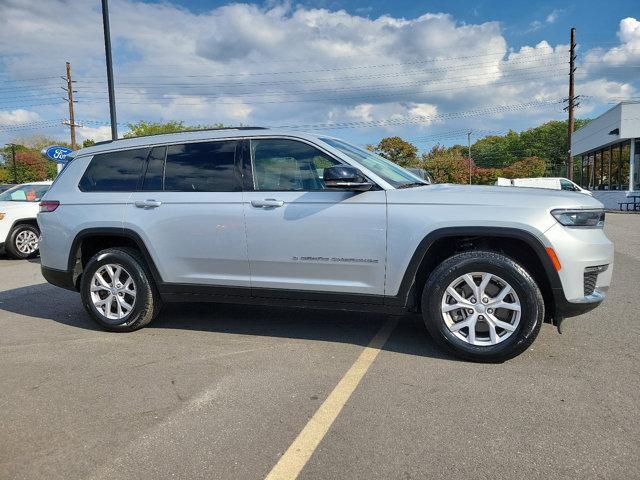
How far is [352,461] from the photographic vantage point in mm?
2566

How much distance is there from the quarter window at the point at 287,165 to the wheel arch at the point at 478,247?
1.00 m

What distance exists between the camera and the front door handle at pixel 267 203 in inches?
166

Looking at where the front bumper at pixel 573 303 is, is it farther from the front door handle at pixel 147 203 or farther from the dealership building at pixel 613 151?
the dealership building at pixel 613 151

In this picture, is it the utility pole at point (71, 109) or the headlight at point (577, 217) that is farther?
the utility pole at point (71, 109)

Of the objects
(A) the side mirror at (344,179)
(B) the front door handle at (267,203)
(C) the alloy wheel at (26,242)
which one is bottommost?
(C) the alloy wheel at (26,242)

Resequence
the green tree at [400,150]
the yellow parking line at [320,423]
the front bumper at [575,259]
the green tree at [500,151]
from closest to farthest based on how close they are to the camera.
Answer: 1. the yellow parking line at [320,423]
2. the front bumper at [575,259]
3. the green tree at [400,150]
4. the green tree at [500,151]

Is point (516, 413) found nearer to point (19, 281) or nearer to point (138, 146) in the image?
point (138, 146)

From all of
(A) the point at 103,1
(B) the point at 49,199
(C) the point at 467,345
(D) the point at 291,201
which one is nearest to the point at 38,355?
(B) the point at 49,199

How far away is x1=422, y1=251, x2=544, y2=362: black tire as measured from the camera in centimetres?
370

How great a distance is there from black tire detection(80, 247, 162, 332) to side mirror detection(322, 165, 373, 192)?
6.80ft

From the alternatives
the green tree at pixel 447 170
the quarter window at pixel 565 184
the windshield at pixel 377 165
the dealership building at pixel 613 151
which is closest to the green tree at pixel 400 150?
the green tree at pixel 447 170

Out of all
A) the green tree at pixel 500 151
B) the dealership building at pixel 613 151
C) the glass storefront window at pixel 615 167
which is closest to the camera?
the dealership building at pixel 613 151

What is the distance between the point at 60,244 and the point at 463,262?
390 cm

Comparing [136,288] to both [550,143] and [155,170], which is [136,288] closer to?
[155,170]
